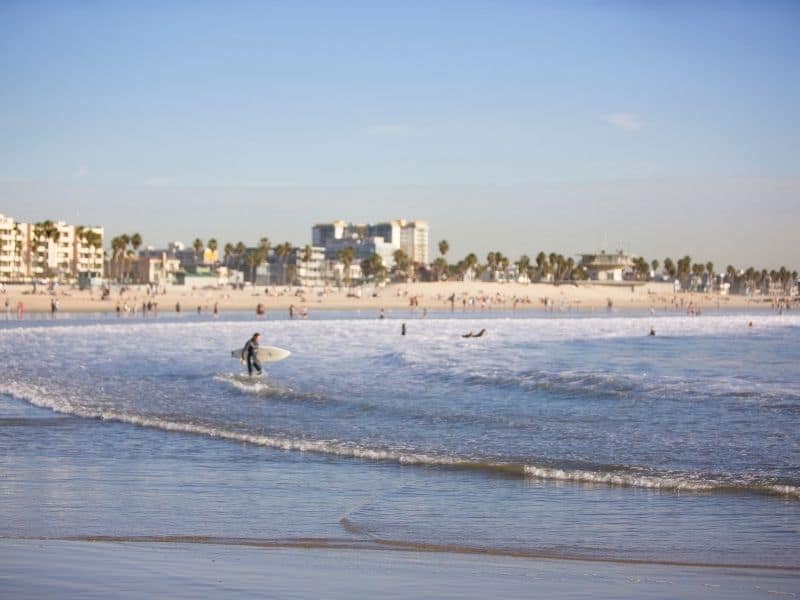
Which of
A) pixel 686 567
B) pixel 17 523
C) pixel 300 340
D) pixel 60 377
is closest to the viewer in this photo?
pixel 686 567

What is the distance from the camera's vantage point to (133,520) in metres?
10.1

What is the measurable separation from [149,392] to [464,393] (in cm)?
735

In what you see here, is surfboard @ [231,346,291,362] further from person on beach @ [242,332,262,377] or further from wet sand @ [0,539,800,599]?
wet sand @ [0,539,800,599]

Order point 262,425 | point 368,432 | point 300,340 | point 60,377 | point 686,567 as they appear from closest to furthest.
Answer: point 686,567 → point 368,432 → point 262,425 → point 60,377 → point 300,340

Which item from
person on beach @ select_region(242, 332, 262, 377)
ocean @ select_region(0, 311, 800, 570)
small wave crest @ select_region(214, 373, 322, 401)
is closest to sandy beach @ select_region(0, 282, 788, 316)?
person on beach @ select_region(242, 332, 262, 377)

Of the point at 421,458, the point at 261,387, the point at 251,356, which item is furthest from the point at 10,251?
the point at 421,458

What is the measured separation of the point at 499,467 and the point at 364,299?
122 m

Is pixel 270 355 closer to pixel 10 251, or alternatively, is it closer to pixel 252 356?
pixel 252 356

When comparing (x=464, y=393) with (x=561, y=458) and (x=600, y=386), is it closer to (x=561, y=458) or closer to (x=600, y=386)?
(x=600, y=386)

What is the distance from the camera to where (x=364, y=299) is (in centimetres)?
13600

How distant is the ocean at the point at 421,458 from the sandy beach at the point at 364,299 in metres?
65.0

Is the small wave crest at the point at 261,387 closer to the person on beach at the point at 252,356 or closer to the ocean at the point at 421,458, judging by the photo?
the ocean at the point at 421,458

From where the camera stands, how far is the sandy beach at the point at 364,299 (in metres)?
104

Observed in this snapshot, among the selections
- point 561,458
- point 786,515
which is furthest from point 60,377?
point 786,515
